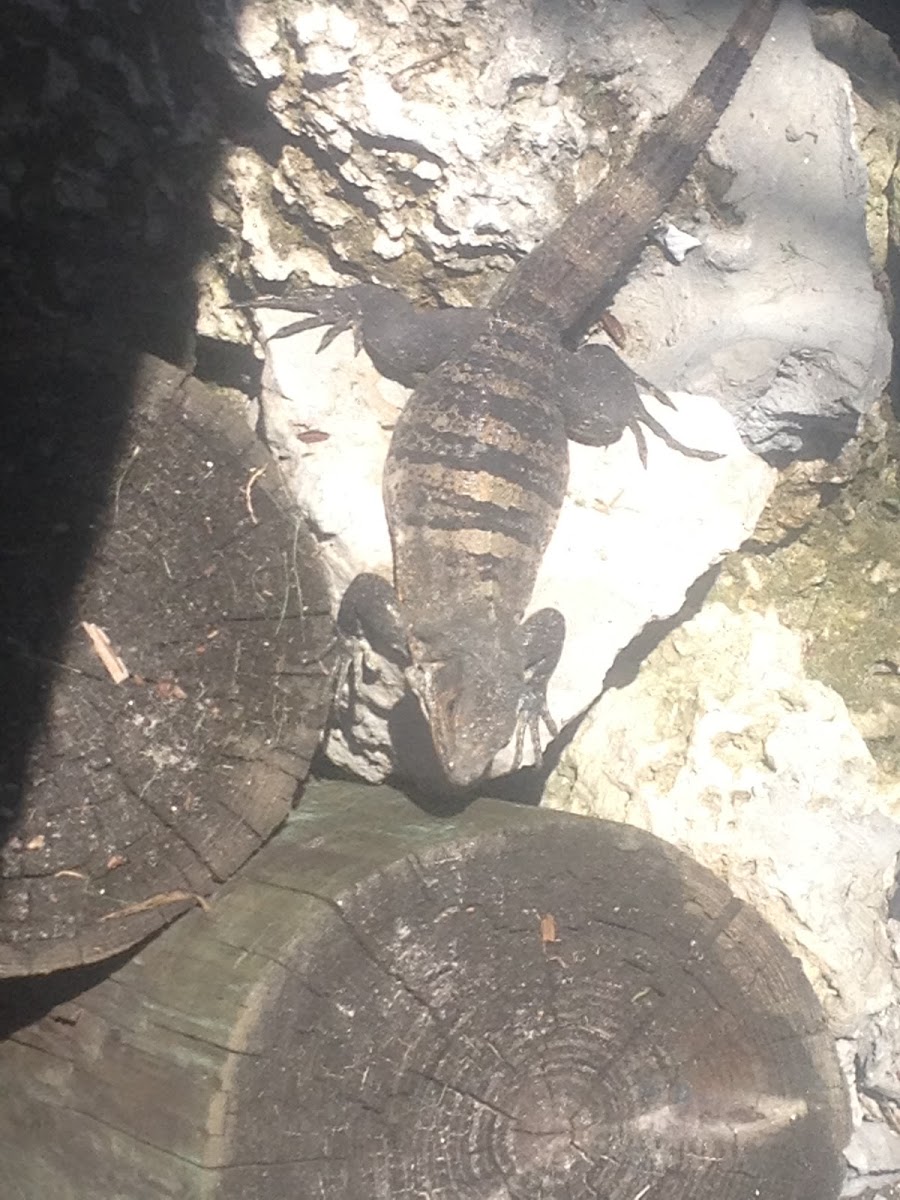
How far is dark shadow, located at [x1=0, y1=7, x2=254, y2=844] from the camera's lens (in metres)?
2.19

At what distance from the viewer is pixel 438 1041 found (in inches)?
85.8

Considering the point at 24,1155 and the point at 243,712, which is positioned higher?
the point at 243,712

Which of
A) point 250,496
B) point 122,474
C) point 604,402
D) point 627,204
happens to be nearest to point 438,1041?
point 250,496

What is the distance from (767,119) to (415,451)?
1.57m

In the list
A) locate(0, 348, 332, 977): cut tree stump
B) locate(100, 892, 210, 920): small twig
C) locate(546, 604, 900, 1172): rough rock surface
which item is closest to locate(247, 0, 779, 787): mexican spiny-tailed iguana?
locate(546, 604, 900, 1172): rough rock surface

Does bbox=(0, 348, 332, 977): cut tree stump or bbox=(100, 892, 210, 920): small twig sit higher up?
bbox=(0, 348, 332, 977): cut tree stump

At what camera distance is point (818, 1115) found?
8.18 ft

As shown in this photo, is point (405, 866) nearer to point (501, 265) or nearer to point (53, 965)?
point (53, 965)

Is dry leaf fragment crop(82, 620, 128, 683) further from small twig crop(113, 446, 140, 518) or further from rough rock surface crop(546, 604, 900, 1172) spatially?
rough rock surface crop(546, 604, 900, 1172)

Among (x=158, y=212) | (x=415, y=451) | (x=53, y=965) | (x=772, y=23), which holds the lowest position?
(x=53, y=965)

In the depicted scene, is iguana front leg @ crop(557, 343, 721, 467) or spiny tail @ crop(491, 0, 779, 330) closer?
spiny tail @ crop(491, 0, 779, 330)

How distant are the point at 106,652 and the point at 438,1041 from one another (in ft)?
3.56

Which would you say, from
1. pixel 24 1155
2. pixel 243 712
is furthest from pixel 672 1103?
pixel 24 1155

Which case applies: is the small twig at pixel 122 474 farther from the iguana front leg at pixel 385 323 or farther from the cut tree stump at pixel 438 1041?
the iguana front leg at pixel 385 323
